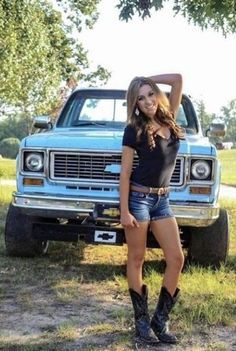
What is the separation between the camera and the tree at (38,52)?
14930 mm

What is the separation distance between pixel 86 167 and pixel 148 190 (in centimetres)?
178

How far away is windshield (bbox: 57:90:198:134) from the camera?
22.3 ft

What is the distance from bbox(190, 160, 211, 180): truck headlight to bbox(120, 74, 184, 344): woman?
1498 millimetres

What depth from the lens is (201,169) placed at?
527 centimetres

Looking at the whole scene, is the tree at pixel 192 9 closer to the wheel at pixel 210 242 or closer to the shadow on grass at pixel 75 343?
the wheel at pixel 210 242

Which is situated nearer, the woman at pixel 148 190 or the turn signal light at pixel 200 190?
the woman at pixel 148 190

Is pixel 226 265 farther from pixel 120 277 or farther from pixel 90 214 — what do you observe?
pixel 90 214

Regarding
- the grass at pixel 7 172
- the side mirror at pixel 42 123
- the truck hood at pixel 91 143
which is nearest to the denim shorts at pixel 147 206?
the truck hood at pixel 91 143

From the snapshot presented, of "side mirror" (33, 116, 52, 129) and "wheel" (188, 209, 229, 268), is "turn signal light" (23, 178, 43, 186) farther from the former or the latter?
"wheel" (188, 209, 229, 268)

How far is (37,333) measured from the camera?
3.90 m

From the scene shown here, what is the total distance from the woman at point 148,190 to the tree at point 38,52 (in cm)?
1111

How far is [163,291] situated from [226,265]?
2.40 meters

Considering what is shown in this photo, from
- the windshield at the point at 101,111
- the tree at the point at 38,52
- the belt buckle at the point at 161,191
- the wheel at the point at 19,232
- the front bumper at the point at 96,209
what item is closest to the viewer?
the belt buckle at the point at 161,191

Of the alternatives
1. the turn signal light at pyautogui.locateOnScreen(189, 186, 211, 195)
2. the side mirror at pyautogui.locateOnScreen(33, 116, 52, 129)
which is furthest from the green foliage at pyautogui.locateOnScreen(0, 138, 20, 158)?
the turn signal light at pyautogui.locateOnScreen(189, 186, 211, 195)
